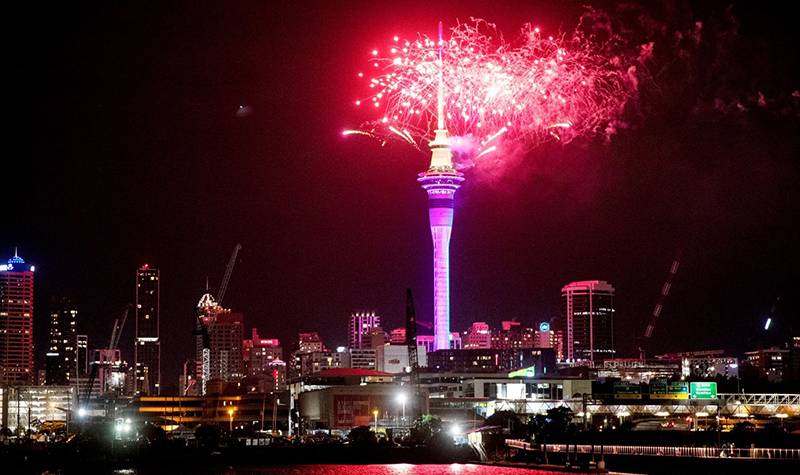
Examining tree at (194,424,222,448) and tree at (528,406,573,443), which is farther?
tree at (194,424,222,448)

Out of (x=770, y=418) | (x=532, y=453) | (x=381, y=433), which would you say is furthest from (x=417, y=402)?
(x=532, y=453)

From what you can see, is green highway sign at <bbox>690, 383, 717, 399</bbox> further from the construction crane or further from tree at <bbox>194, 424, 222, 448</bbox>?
tree at <bbox>194, 424, 222, 448</bbox>

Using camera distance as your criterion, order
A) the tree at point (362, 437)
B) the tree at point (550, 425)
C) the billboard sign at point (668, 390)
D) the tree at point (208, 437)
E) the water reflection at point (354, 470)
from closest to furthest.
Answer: the water reflection at point (354, 470) < the tree at point (550, 425) < the tree at point (362, 437) < the tree at point (208, 437) < the billboard sign at point (668, 390)

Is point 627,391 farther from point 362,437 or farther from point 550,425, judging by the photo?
point 362,437

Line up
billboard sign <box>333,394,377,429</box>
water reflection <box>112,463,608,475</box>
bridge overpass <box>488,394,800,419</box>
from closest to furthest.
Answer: water reflection <box>112,463,608,475</box> → bridge overpass <box>488,394,800,419</box> → billboard sign <box>333,394,377,429</box>

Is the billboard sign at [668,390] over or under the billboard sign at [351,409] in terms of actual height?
over

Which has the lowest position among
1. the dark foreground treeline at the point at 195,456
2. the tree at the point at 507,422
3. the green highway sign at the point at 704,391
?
the dark foreground treeline at the point at 195,456

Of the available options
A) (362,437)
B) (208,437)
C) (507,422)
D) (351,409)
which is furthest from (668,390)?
(208,437)

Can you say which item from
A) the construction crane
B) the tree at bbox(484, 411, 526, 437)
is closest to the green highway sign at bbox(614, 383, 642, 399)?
the tree at bbox(484, 411, 526, 437)

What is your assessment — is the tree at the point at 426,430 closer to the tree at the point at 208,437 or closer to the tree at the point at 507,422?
the tree at the point at 507,422

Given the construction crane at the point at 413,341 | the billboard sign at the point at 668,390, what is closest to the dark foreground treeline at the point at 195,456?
the billboard sign at the point at 668,390

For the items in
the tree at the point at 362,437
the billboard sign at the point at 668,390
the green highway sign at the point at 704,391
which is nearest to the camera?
the tree at the point at 362,437
